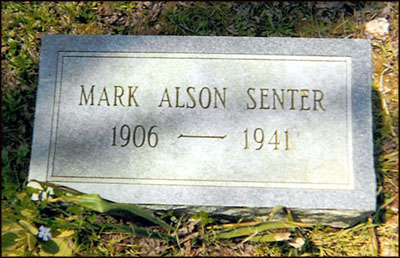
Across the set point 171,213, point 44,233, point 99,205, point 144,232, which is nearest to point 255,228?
point 171,213

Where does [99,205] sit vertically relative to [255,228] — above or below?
above

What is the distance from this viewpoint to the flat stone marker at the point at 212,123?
2.08 meters

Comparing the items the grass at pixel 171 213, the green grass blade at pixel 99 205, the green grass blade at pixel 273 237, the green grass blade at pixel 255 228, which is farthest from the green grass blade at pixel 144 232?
the green grass blade at pixel 273 237

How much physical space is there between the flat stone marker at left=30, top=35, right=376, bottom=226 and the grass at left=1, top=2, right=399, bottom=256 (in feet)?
0.80

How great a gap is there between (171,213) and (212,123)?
0.63m

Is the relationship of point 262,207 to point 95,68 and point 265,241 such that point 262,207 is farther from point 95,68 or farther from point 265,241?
point 95,68

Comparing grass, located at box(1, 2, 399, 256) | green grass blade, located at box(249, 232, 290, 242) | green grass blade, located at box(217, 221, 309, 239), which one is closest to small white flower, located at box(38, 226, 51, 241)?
grass, located at box(1, 2, 399, 256)

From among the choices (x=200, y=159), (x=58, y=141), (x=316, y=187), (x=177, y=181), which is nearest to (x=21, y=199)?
(x=58, y=141)

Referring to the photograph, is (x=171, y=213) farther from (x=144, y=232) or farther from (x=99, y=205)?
(x=99, y=205)

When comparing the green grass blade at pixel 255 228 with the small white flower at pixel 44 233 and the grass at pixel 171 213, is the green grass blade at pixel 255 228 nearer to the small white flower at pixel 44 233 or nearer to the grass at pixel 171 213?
the grass at pixel 171 213

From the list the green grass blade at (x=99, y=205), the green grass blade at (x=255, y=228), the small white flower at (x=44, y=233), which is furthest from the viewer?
the small white flower at (x=44, y=233)

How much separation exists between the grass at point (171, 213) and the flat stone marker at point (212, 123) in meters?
0.24

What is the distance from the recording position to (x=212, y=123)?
7.03ft

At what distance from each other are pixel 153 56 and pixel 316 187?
1331 mm
